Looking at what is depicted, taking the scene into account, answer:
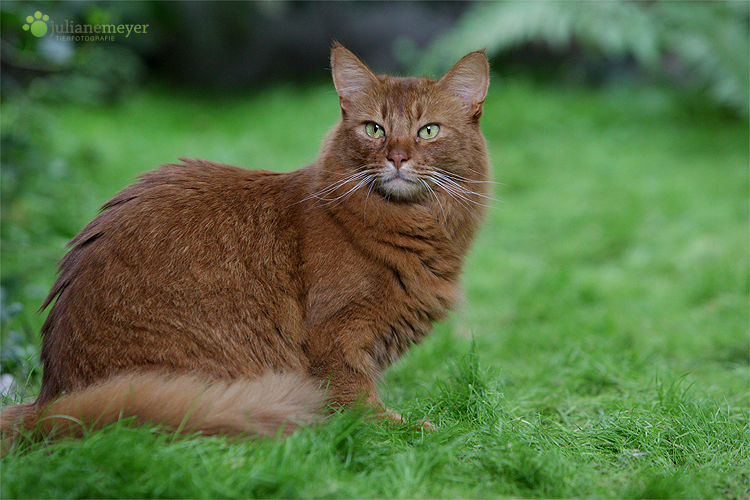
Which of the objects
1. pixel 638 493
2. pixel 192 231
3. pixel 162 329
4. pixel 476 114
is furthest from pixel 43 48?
pixel 638 493

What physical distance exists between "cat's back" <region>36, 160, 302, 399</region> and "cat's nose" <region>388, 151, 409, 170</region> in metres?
0.43

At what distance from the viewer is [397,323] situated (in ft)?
7.51

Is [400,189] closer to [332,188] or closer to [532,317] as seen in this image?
[332,188]

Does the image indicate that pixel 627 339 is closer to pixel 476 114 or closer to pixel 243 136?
pixel 476 114

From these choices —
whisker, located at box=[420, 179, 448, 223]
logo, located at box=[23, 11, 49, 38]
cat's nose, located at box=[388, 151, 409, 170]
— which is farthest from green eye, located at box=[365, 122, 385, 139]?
logo, located at box=[23, 11, 49, 38]

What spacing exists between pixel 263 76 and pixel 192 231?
623cm

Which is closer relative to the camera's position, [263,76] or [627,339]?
[627,339]

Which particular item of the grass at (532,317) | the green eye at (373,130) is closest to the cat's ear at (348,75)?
the green eye at (373,130)

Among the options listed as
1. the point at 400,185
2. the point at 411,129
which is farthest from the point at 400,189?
the point at 411,129

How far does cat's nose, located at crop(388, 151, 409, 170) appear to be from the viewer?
227cm

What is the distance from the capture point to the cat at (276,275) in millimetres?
1961

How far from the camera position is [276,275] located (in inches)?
87.2

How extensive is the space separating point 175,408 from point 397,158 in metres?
1.10

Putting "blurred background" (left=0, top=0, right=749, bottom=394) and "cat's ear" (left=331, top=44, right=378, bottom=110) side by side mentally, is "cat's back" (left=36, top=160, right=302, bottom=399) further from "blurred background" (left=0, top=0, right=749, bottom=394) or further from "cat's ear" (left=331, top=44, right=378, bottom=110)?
"blurred background" (left=0, top=0, right=749, bottom=394)
